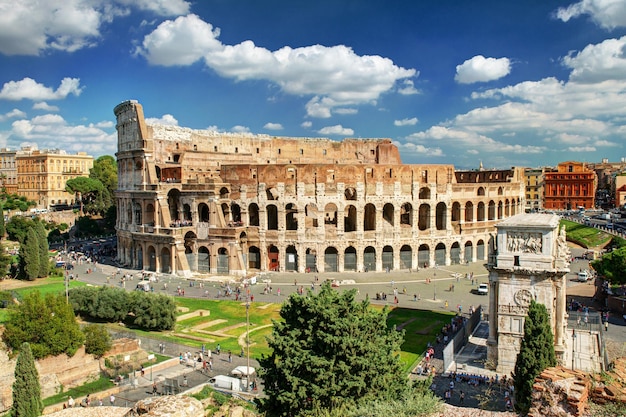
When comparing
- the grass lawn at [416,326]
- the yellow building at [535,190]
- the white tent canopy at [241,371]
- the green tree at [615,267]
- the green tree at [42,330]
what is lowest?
the white tent canopy at [241,371]

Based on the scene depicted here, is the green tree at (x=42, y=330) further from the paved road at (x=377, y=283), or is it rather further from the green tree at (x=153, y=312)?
the paved road at (x=377, y=283)

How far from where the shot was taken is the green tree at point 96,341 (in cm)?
3077

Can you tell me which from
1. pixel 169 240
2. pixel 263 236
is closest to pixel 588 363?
pixel 263 236

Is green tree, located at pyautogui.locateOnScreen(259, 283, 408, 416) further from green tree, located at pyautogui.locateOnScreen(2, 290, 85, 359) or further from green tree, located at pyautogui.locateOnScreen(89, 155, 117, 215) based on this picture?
green tree, located at pyautogui.locateOnScreen(89, 155, 117, 215)

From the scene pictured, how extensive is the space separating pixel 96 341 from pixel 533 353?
23.8 metres

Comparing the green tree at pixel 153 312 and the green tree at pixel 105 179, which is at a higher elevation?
the green tree at pixel 105 179

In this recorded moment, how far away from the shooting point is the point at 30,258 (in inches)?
2046

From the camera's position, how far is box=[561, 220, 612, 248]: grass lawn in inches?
2657

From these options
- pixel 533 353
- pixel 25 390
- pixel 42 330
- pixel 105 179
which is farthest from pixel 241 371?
pixel 105 179

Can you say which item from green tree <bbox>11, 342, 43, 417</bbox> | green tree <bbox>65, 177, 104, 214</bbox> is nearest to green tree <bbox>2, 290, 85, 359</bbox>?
green tree <bbox>11, 342, 43, 417</bbox>

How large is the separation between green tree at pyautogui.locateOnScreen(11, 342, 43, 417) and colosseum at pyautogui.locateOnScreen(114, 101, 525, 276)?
31384 mm

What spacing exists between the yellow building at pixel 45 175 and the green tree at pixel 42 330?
88.3 m

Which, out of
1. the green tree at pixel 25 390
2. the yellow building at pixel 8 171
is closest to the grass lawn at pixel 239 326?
the green tree at pixel 25 390

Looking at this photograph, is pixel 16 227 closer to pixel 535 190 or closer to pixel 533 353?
pixel 533 353
